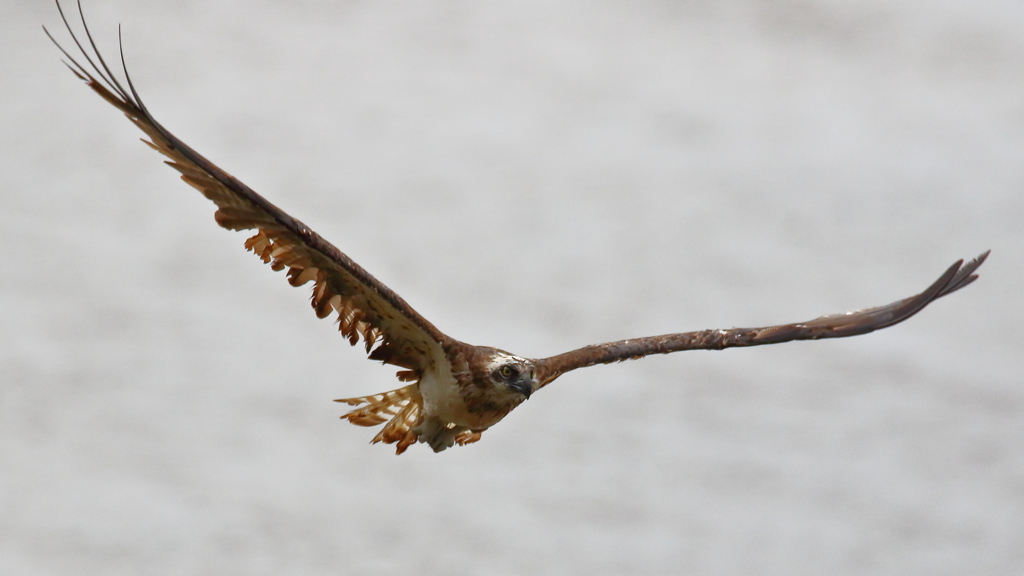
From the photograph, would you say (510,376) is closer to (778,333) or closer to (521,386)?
(521,386)

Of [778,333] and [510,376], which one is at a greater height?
[778,333]

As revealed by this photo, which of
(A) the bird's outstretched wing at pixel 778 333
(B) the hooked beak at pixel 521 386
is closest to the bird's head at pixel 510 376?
(B) the hooked beak at pixel 521 386

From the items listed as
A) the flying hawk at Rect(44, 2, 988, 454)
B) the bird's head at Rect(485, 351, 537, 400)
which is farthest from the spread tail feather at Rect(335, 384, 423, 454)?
the bird's head at Rect(485, 351, 537, 400)

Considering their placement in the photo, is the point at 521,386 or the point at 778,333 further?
the point at 778,333

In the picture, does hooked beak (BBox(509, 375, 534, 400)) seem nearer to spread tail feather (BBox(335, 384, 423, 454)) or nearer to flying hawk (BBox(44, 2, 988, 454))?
flying hawk (BBox(44, 2, 988, 454))

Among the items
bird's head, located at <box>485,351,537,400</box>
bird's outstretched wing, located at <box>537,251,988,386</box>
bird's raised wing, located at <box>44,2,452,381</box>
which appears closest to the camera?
bird's raised wing, located at <box>44,2,452,381</box>

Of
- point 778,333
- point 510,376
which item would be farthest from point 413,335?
point 778,333

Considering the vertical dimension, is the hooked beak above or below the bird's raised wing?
below

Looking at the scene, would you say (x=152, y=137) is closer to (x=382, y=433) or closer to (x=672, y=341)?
(x=382, y=433)
